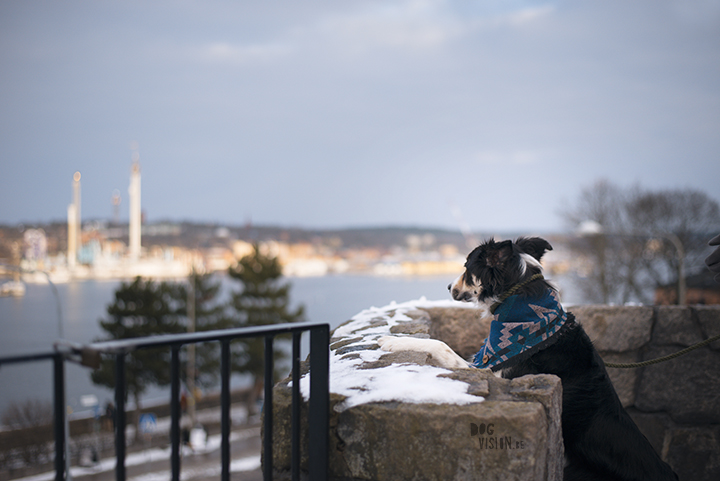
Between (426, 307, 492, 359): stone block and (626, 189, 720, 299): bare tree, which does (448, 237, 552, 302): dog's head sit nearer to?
(426, 307, 492, 359): stone block

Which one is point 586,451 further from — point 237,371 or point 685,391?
point 237,371

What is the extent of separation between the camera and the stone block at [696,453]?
405 centimetres

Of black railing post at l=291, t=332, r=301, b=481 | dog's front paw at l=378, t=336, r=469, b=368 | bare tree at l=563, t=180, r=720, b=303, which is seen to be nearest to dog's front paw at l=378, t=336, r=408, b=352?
dog's front paw at l=378, t=336, r=469, b=368

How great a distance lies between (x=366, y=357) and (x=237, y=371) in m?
30.4

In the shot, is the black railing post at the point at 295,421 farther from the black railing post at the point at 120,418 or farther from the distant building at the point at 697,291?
the distant building at the point at 697,291

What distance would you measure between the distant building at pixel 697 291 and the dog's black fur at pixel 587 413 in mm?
23171

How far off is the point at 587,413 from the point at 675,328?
2.52 m

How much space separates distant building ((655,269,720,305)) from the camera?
73.3 feet

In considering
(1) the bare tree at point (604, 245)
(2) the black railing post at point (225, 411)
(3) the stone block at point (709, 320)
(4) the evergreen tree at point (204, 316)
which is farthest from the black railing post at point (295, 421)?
(4) the evergreen tree at point (204, 316)

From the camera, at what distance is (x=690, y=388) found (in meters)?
4.12

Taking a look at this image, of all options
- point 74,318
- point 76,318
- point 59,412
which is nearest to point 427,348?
point 59,412

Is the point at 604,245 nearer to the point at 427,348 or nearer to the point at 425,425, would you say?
the point at 427,348

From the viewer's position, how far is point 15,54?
14975 centimetres

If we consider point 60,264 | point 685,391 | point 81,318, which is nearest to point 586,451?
point 685,391
